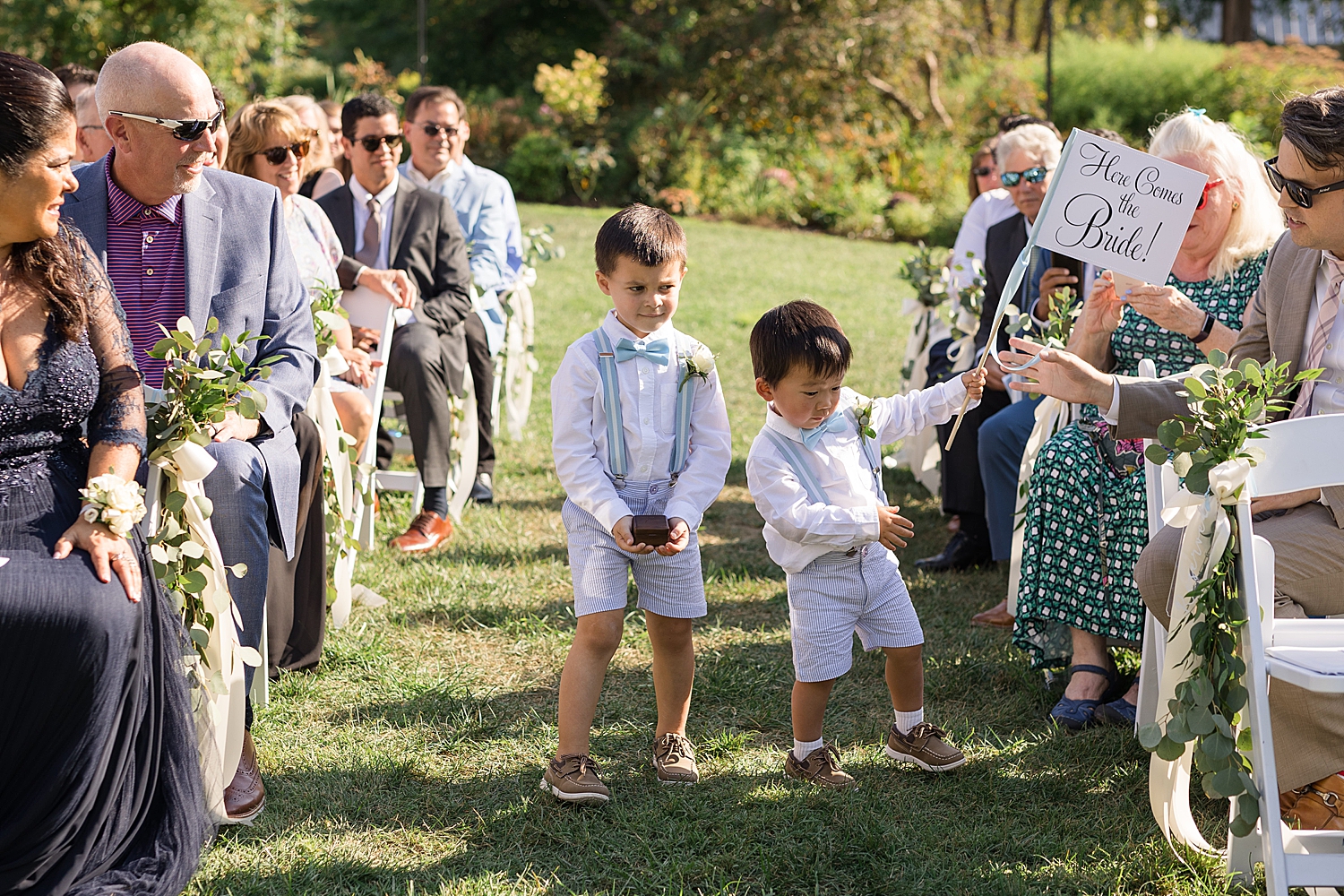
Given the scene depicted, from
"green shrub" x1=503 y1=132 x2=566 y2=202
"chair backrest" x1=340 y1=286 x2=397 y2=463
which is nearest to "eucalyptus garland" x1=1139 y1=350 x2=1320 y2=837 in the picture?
"chair backrest" x1=340 y1=286 x2=397 y2=463

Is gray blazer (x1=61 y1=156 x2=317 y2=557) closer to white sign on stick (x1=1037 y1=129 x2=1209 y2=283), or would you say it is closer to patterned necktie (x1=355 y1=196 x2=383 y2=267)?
patterned necktie (x1=355 y1=196 x2=383 y2=267)

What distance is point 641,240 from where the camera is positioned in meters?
2.92

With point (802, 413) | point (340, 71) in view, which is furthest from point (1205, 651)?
point (340, 71)

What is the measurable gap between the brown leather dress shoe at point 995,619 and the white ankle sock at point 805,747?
147 cm

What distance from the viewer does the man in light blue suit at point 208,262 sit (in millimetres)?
3066

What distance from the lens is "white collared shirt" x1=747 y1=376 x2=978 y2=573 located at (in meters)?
2.97

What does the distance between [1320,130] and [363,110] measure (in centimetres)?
413

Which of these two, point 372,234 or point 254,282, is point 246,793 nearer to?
point 254,282

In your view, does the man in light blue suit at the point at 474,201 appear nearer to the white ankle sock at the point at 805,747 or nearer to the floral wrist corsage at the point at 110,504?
the white ankle sock at the point at 805,747

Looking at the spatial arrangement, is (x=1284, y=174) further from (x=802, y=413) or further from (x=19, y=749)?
(x=19, y=749)

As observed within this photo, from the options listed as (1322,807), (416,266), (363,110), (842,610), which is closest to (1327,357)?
(1322,807)

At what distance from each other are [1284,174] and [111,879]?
3.14m

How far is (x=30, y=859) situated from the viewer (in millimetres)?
2404

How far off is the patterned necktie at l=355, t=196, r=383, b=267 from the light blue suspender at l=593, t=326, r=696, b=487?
2.76 metres
